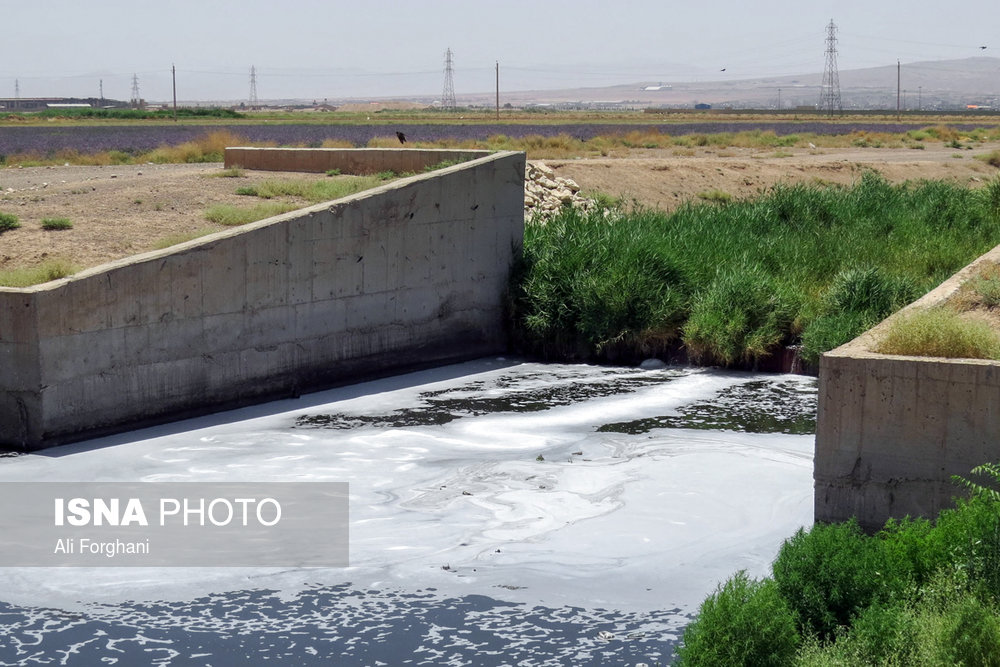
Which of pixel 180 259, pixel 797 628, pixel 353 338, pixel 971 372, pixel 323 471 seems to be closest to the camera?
pixel 797 628

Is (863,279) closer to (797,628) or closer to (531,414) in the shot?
(531,414)

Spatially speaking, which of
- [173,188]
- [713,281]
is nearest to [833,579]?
[713,281]

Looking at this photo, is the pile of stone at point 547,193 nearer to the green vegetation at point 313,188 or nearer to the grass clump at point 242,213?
the green vegetation at point 313,188

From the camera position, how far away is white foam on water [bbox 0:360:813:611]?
8570mm

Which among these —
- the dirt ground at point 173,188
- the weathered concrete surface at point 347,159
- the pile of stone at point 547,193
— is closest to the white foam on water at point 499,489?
the dirt ground at point 173,188

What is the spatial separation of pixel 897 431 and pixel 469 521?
339 centimetres

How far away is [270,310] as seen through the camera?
1391 cm

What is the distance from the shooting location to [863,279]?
15539mm

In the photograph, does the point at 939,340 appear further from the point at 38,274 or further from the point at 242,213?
the point at 242,213

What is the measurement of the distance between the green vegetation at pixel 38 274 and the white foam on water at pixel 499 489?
1.76 meters

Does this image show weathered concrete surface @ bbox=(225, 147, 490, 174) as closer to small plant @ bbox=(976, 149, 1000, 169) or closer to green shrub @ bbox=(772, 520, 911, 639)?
green shrub @ bbox=(772, 520, 911, 639)

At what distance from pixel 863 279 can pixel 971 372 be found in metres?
7.70

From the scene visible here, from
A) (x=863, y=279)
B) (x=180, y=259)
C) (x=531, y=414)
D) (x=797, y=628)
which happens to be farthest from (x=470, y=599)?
(x=863, y=279)
